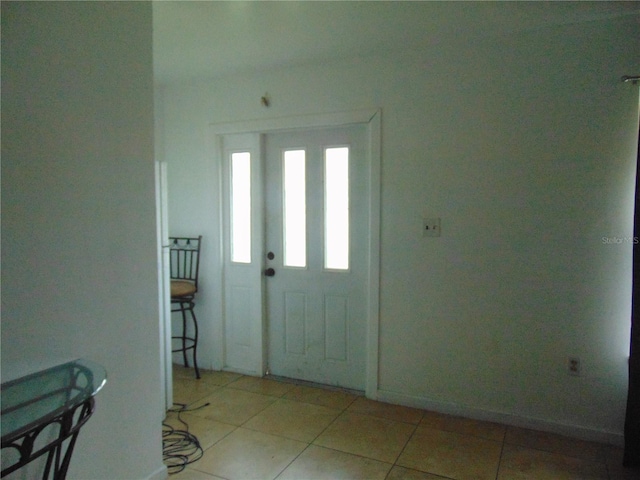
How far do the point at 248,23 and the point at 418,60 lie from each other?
1171mm

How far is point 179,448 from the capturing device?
2.53 m

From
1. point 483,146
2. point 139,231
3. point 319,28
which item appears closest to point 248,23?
point 319,28

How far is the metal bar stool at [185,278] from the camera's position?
3.64 metres

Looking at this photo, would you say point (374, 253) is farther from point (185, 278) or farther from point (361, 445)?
point (185, 278)

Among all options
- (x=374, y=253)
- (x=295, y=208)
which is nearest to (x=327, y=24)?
(x=295, y=208)

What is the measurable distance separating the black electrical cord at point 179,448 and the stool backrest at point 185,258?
1331 mm

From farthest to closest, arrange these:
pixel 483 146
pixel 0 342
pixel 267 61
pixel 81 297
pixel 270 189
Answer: pixel 270 189 < pixel 267 61 < pixel 483 146 < pixel 81 297 < pixel 0 342

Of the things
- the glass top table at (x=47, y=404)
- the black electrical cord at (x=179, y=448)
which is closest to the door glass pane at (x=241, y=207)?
the black electrical cord at (x=179, y=448)

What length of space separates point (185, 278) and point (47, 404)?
2.55 metres

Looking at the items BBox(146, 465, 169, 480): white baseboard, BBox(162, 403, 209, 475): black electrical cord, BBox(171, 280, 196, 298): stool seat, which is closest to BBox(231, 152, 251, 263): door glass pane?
BBox(171, 280, 196, 298): stool seat

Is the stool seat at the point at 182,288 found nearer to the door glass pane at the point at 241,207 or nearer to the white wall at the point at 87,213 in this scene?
the door glass pane at the point at 241,207

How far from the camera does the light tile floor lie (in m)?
2.29

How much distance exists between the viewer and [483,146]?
276 cm

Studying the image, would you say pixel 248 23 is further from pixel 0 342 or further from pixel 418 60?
pixel 0 342
